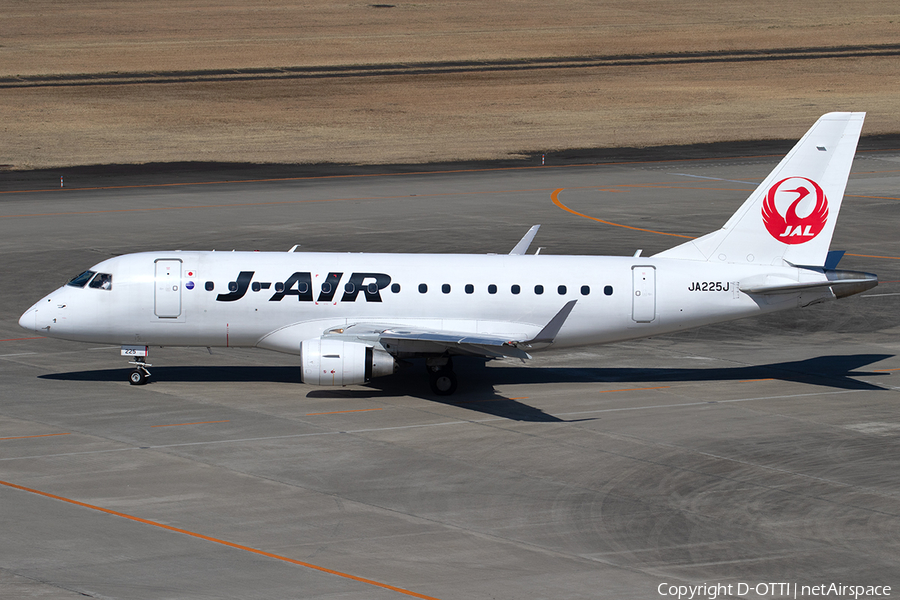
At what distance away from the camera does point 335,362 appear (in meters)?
36.8

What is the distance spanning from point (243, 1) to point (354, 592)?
557ft

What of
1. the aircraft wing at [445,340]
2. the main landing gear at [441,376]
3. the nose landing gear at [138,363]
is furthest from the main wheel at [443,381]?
the nose landing gear at [138,363]

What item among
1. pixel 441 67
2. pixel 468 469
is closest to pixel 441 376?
pixel 468 469

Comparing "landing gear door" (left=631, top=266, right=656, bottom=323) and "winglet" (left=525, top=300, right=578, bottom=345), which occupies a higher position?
"landing gear door" (left=631, top=266, right=656, bottom=323)

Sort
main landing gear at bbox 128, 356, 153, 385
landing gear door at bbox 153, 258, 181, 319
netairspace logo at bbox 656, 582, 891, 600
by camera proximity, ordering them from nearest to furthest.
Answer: netairspace logo at bbox 656, 582, 891, 600, landing gear door at bbox 153, 258, 181, 319, main landing gear at bbox 128, 356, 153, 385

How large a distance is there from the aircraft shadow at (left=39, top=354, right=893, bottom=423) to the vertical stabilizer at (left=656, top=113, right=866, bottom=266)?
187 inches

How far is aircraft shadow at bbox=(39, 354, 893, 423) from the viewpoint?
1565 inches

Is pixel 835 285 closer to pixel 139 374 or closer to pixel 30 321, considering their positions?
pixel 139 374

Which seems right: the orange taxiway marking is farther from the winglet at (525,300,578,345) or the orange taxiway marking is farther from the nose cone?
the winglet at (525,300,578,345)

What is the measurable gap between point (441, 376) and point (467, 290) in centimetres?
301

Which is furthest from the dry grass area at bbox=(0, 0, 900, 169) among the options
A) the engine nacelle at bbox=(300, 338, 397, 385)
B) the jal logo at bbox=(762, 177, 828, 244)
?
the engine nacelle at bbox=(300, 338, 397, 385)

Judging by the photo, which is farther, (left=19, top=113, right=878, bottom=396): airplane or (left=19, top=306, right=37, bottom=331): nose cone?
(left=19, top=306, right=37, bottom=331): nose cone

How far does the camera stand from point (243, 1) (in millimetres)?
182625

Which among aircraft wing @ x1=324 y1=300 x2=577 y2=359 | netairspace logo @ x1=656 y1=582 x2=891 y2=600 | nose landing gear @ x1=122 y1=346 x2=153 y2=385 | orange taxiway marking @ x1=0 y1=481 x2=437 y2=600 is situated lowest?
netairspace logo @ x1=656 y1=582 x2=891 y2=600
